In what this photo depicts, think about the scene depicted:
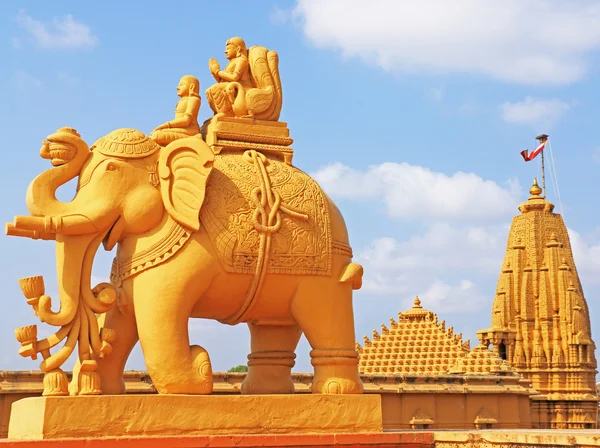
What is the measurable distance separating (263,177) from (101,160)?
1.65m

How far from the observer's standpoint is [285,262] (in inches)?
377

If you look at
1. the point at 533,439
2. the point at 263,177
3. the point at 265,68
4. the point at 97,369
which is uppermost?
the point at 265,68

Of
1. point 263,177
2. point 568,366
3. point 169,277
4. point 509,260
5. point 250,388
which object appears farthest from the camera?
point 509,260

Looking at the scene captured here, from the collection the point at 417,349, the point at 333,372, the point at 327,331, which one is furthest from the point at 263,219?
the point at 417,349

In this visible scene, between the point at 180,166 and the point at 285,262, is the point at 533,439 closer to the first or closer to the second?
the point at 285,262

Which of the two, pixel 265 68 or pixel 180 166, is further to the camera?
pixel 265 68

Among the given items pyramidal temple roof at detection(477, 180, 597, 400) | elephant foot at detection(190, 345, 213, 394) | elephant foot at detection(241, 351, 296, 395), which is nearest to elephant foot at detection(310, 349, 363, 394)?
elephant foot at detection(241, 351, 296, 395)

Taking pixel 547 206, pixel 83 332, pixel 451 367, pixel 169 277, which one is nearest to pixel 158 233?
pixel 169 277

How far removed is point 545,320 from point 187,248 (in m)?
35.5

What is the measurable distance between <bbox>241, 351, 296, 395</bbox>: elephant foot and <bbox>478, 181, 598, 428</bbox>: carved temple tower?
30512 mm

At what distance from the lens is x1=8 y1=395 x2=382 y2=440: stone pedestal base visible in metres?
8.53

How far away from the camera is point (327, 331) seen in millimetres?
9797

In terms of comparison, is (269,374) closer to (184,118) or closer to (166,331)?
(166,331)

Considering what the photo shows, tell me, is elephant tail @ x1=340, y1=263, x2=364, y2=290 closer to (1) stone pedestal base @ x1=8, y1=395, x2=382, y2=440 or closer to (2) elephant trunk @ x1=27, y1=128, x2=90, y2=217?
(1) stone pedestal base @ x1=8, y1=395, x2=382, y2=440
